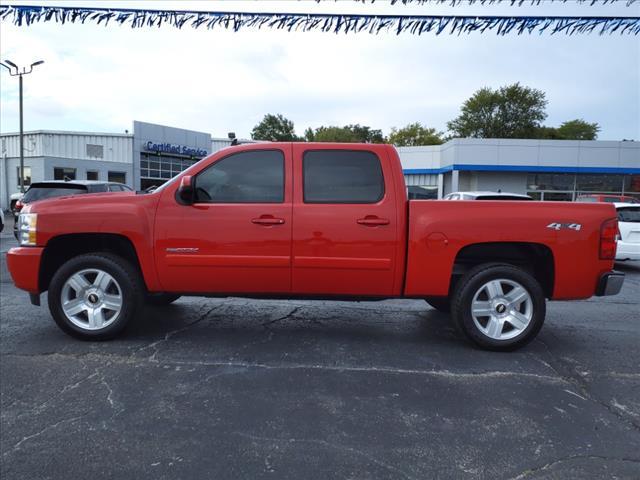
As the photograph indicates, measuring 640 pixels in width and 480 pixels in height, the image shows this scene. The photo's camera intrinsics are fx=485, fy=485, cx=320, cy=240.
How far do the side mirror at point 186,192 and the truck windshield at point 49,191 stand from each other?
8364 millimetres

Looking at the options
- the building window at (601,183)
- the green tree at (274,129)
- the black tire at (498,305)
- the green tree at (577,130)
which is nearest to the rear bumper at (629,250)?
the black tire at (498,305)

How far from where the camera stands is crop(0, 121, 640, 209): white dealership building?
3027 cm

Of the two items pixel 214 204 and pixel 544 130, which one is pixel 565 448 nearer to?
pixel 214 204

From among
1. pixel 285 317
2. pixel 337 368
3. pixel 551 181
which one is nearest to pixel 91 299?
pixel 285 317

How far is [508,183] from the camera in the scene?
1249 inches

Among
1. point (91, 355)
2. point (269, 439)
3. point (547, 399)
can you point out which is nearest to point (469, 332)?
point (547, 399)

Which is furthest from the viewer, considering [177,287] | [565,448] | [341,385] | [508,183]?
[508,183]

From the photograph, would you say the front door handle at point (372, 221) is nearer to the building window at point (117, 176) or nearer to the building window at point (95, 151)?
the building window at point (117, 176)

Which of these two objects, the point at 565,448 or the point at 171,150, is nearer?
the point at 565,448

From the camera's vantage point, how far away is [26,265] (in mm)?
4656

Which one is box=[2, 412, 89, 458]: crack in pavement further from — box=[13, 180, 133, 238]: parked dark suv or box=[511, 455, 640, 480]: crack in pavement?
box=[13, 180, 133, 238]: parked dark suv

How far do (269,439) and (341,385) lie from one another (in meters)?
0.92

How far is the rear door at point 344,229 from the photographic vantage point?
175 inches

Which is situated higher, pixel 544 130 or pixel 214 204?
pixel 544 130
